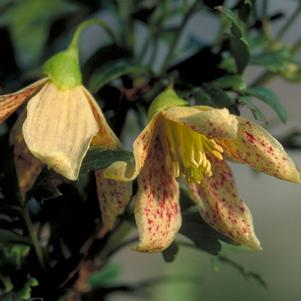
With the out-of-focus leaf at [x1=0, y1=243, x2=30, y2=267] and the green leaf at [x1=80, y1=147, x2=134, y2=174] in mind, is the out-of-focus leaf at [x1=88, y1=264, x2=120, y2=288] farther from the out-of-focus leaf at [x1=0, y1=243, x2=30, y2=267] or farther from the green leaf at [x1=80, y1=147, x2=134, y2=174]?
the green leaf at [x1=80, y1=147, x2=134, y2=174]

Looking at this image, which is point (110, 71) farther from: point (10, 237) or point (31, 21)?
point (31, 21)

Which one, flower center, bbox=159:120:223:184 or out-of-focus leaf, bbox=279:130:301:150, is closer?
flower center, bbox=159:120:223:184

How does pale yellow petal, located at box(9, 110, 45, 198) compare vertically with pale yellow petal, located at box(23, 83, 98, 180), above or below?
below

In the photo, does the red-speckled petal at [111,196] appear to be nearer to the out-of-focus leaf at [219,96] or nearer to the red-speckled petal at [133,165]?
the red-speckled petal at [133,165]

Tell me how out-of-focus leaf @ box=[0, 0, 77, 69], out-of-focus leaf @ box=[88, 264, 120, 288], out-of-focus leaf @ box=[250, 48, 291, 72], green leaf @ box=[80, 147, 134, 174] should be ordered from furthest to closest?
out-of-focus leaf @ box=[0, 0, 77, 69], out-of-focus leaf @ box=[88, 264, 120, 288], out-of-focus leaf @ box=[250, 48, 291, 72], green leaf @ box=[80, 147, 134, 174]

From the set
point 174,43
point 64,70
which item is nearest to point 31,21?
point 174,43

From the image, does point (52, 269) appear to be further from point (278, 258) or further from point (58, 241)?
point (278, 258)

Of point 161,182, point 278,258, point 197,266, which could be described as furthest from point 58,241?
point 278,258

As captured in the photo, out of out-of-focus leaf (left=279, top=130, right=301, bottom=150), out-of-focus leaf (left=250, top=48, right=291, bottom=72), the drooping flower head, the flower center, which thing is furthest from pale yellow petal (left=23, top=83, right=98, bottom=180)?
out-of-focus leaf (left=279, top=130, right=301, bottom=150)
